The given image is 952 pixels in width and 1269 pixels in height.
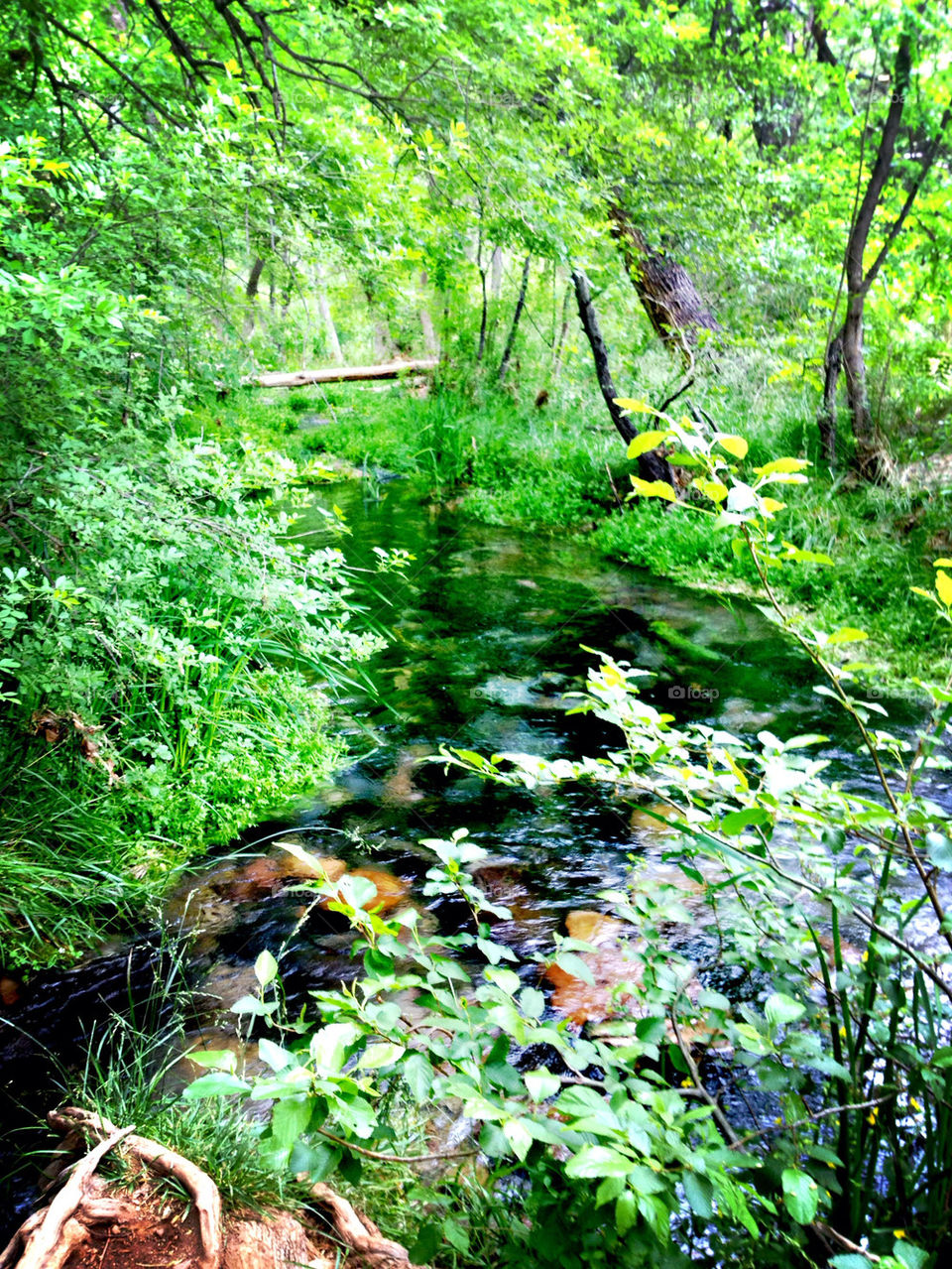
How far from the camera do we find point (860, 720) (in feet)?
4.49

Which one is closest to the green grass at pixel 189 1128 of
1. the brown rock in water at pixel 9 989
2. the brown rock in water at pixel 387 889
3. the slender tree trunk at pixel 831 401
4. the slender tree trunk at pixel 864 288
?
the brown rock in water at pixel 9 989

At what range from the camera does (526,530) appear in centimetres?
901

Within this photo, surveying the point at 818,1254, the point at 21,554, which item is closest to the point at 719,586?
the point at 21,554

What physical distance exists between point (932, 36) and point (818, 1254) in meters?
7.60

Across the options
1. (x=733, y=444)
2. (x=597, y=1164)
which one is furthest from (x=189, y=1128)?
(x=733, y=444)

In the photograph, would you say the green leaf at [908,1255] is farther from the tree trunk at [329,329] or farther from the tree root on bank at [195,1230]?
the tree trunk at [329,329]

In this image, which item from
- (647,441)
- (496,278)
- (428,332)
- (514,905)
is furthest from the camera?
(428,332)

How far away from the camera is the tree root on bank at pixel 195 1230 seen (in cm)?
147

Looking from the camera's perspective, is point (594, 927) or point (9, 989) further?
point (594, 927)

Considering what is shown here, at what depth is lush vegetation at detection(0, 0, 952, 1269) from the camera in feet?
4.17

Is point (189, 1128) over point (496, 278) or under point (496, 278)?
under
